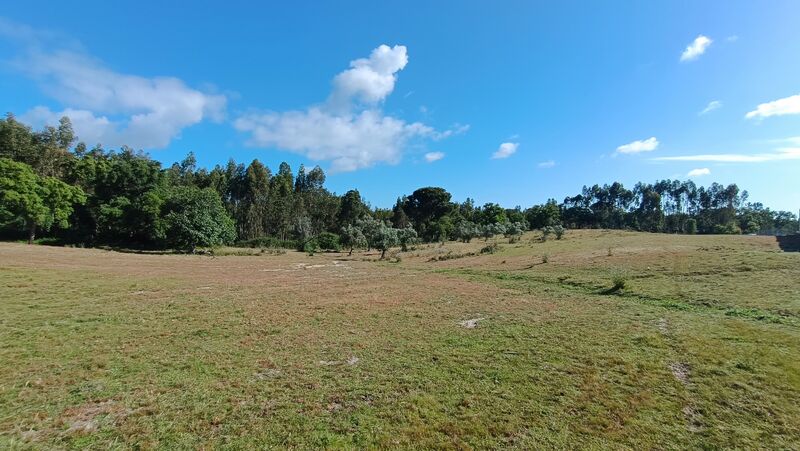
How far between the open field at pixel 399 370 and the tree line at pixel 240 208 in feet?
141

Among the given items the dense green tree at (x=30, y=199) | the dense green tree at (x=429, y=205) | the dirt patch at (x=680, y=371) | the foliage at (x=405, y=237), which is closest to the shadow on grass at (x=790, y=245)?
the dirt patch at (x=680, y=371)

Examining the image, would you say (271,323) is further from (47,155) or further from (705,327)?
(47,155)

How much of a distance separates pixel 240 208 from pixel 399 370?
321 feet

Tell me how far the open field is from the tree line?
1696 inches

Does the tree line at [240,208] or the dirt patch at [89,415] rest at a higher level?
the tree line at [240,208]

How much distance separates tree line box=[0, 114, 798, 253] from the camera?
58.4 metres

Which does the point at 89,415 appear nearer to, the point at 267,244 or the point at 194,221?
the point at 194,221

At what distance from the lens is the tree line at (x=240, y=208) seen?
58.4 m

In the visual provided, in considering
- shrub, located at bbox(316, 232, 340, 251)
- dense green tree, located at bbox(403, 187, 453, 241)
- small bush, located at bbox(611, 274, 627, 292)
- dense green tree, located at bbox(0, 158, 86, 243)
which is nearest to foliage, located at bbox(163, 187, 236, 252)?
dense green tree, located at bbox(0, 158, 86, 243)

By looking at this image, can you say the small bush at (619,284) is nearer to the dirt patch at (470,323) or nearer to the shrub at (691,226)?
the dirt patch at (470,323)

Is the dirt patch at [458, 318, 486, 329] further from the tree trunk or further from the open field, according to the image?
the tree trunk

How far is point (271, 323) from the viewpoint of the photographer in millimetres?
14461

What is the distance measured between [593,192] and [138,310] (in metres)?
148

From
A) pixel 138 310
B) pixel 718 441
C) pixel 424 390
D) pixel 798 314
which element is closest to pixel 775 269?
pixel 798 314
